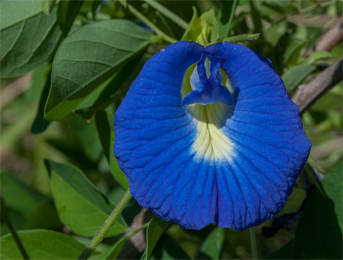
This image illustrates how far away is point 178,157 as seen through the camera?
2.31 ft

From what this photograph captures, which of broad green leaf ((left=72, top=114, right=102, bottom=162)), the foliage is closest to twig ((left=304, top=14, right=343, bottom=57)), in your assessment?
the foliage

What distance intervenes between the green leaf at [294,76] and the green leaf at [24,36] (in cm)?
63

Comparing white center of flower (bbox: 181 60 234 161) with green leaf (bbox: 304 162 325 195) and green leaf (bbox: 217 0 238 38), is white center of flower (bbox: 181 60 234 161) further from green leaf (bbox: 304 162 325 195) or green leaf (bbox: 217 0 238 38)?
green leaf (bbox: 304 162 325 195)

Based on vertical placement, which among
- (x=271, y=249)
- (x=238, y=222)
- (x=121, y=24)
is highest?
(x=121, y=24)

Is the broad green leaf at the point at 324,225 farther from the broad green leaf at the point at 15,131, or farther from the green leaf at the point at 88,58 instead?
the broad green leaf at the point at 15,131

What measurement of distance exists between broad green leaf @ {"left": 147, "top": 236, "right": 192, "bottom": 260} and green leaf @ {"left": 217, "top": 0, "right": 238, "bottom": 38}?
0.56 metres

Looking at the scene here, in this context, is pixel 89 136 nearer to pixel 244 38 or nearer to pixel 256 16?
pixel 256 16

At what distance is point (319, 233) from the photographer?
2.99 feet

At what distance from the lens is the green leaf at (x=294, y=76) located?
1079mm

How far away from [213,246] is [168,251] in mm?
160

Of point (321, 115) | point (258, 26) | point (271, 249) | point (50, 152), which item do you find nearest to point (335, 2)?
point (258, 26)

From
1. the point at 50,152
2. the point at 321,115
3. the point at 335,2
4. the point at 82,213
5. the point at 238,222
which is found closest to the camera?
the point at 238,222

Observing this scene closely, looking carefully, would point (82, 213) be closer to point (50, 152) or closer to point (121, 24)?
point (121, 24)

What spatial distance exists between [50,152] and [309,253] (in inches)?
80.0
